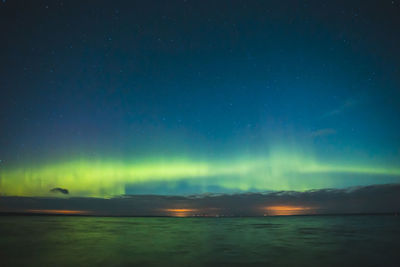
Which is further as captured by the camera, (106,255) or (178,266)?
(106,255)

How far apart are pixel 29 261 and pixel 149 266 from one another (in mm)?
7130

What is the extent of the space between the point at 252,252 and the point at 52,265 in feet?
41.0

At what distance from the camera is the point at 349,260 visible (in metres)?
18.7

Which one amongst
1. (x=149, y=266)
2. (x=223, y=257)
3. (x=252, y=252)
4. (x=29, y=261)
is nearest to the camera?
(x=149, y=266)

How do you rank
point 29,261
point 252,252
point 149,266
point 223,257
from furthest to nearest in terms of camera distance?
point 252,252 → point 223,257 → point 29,261 → point 149,266

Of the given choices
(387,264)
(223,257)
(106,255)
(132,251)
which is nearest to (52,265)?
(106,255)

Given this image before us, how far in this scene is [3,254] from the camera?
20.8 m

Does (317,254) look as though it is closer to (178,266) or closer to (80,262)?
(178,266)

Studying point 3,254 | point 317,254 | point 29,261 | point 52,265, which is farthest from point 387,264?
point 3,254

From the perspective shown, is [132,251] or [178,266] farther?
[132,251]

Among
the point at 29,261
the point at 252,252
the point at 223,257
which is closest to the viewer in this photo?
the point at 29,261

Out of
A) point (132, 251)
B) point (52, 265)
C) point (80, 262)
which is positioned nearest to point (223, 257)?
point (132, 251)

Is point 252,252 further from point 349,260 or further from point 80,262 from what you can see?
point 80,262

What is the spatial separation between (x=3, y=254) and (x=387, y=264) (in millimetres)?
22981
